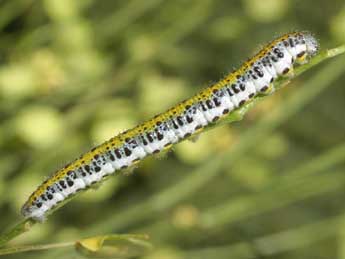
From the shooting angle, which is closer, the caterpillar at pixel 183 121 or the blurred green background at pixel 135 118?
the caterpillar at pixel 183 121

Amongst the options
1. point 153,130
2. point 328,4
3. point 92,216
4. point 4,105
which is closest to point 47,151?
point 4,105

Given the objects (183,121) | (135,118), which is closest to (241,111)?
(183,121)

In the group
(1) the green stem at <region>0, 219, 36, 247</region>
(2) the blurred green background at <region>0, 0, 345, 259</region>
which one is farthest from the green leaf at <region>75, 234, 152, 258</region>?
(2) the blurred green background at <region>0, 0, 345, 259</region>

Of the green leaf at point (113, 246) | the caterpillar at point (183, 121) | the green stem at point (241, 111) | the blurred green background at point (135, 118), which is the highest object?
the blurred green background at point (135, 118)

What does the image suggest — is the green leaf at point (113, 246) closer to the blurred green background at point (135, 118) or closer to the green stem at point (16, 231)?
the green stem at point (16, 231)

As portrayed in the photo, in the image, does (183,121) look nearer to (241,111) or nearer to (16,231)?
(241,111)

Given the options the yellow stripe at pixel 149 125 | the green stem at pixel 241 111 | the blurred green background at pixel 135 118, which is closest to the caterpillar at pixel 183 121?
the yellow stripe at pixel 149 125

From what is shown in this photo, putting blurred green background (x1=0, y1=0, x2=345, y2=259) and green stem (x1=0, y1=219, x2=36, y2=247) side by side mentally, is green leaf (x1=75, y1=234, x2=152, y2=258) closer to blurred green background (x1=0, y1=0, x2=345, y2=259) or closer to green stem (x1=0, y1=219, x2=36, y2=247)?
green stem (x1=0, y1=219, x2=36, y2=247)

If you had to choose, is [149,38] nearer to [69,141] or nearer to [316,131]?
→ [69,141]
